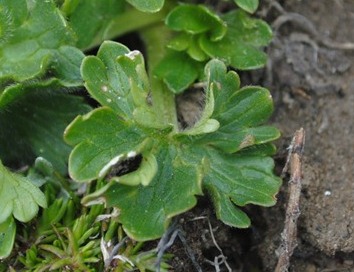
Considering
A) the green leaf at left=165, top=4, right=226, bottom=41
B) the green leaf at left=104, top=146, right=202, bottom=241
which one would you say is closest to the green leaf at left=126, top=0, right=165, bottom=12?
the green leaf at left=165, top=4, right=226, bottom=41

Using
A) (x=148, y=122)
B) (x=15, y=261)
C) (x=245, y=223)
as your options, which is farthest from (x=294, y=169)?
(x=15, y=261)

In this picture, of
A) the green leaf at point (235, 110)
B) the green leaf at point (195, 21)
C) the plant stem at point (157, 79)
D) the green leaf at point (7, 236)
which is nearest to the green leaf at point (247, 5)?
the green leaf at point (195, 21)

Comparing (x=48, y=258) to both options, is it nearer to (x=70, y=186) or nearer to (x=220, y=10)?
(x=70, y=186)

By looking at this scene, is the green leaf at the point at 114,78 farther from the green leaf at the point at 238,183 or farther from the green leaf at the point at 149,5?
the green leaf at the point at 238,183

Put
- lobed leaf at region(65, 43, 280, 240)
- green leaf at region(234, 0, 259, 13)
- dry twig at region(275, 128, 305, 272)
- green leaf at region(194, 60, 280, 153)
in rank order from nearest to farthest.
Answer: lobed leaf at region(65, 43, 280, 240) → dry twig at region(275, 128, 305, 272) → green leaf at region(194, 60, 280, 153) → green leaf at region(234, 0, 259, 13)

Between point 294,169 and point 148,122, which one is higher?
point 148,122

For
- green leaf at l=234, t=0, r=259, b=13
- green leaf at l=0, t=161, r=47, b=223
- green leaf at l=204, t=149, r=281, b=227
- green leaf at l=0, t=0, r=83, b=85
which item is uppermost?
green leaf at l=0, t=0, r=83, b=85

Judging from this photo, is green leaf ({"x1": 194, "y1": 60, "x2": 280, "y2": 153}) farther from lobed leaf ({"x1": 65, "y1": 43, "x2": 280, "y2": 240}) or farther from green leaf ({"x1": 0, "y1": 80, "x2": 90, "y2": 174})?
green leaf ({"x1": 0, "y1": 80, "x2": 90, "y2": 174})
